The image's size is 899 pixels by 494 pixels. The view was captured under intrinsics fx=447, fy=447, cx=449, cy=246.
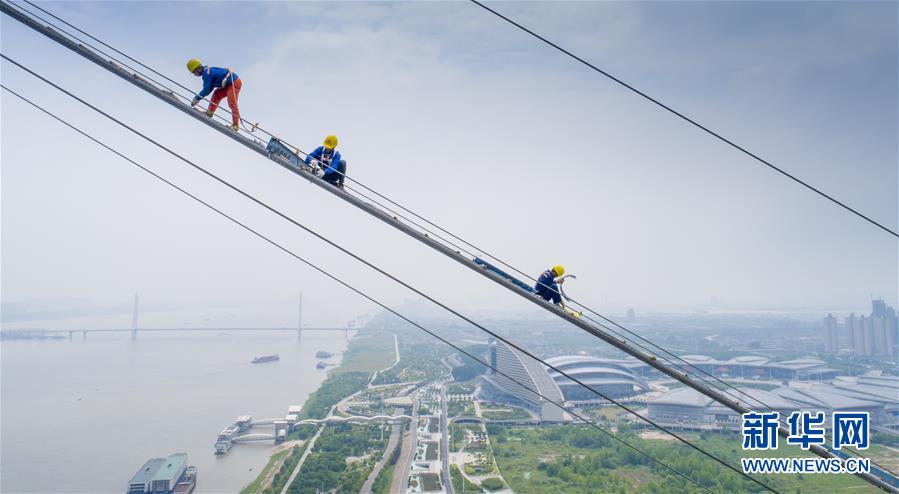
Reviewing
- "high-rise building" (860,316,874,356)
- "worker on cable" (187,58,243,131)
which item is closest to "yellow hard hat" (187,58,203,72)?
"worker on cable" (187,58,243,131)

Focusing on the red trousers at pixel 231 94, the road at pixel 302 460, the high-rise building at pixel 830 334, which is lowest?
the road at pixel 302 460

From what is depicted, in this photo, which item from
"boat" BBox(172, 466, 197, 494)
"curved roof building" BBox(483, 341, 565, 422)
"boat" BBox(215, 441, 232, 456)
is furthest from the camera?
"curved roof building" BBox(483, 341, 565, 422)

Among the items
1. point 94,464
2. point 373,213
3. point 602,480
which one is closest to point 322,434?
point 94,464

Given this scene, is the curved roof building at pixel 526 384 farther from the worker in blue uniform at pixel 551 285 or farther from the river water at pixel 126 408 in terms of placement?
the worker in blue uniform at pixel 551 285

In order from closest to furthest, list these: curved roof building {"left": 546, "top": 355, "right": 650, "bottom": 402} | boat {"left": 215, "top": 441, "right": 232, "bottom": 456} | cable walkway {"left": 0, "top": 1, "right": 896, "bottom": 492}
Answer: cable walkway {"left": 0, "top": 1, "right": 896, "bottom": 492} < boat {"left": 215, "top": 441, "right": 232, "bottom": 456} < curved roof building {"left": 546, "top": 355, "right": 650, "bottom": 402}

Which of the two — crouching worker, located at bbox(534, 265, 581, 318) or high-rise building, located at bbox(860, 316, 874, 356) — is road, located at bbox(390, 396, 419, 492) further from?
high-rise building, located at bbox(860, 316, 874, 356)

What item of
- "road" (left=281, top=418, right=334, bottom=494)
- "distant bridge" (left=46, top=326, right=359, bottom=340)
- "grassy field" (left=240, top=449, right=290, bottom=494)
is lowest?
"distant bridge" (left=46, top=326, right=359, bottom=340)

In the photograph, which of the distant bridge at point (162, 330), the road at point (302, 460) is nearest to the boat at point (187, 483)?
the road at point (302, 460)
